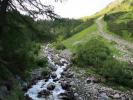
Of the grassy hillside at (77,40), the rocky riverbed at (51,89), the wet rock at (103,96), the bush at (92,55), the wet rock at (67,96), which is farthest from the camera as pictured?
the grassy hillside at (77,40)

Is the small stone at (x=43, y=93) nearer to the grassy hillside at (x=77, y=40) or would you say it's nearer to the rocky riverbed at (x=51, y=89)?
the rocky riverbed at (x=51, y=89)

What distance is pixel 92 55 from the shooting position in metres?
64.4

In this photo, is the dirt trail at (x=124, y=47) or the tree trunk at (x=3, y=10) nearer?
the tree trunk at (x=3, y=10)

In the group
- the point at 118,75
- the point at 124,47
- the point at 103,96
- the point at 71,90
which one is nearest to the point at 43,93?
the point at 71,90


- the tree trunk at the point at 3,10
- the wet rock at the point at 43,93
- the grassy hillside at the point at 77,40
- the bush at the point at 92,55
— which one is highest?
the tree trunk at the point at 3,10

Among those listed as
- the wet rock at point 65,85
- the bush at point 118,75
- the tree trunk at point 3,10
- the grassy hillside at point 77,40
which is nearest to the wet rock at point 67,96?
the wet rock at point 65,85

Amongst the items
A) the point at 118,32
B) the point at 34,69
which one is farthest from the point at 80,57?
the point at 118,32

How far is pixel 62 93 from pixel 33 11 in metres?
25.2

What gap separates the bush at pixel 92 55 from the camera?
62.4m

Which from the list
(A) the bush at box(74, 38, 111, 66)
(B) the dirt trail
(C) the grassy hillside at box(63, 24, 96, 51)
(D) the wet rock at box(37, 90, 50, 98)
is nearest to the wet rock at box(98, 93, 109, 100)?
(D) the wet rock at box(37, 90, 50, 98)

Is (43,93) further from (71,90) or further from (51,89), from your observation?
(71,90)

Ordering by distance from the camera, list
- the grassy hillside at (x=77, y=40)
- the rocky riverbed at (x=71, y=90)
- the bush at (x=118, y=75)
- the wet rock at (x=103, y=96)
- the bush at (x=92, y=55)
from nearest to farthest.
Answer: the rocky riverbed at (x=71, y=90) < the wet rock at (x=103, y=96) < the bush at (x=118, y=75) < the bush at (x=92, y=55) < the grassy hillside at (x=77, y=40)

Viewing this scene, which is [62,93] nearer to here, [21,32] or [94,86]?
[94,86]

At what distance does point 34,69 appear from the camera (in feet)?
164
